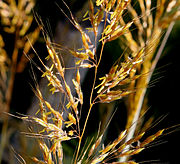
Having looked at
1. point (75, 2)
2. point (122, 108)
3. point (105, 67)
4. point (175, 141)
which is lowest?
point (175, 141)

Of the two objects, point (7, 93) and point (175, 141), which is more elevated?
point (7, 93)

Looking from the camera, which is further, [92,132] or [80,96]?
[92,132]

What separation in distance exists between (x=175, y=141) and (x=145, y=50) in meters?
0.43

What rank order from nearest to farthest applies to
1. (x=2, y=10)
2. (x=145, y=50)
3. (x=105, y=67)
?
(x=145, y=50)
(x=2, y=10)
(x=105, y=67)

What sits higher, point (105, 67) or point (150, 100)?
point (105, 67)

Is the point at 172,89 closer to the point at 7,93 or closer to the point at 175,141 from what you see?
the point at 175,141

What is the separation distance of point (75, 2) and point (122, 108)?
0.89 feet

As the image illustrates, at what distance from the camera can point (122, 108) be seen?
22.8 inches

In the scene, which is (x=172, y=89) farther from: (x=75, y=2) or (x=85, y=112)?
(x=75, y=2)

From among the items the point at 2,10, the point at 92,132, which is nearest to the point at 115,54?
the point at 92,132

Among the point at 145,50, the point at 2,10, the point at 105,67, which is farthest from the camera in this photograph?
the point at 105,67

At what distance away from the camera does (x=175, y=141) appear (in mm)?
584

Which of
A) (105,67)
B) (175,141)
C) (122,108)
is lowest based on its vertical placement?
(175,141)

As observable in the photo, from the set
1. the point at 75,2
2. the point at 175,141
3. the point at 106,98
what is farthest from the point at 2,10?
the point at 175,141
